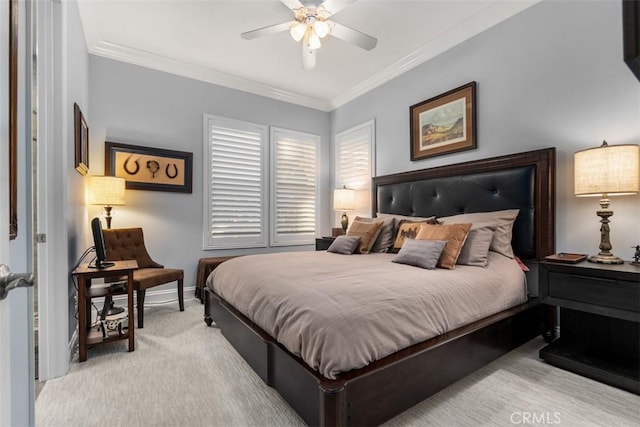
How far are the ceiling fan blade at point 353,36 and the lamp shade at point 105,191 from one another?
8.38ft

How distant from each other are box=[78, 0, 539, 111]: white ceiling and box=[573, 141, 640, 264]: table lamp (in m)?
1.56

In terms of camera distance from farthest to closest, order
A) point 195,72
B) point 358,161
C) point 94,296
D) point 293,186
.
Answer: point 293,186 → point 358,161 → point 195,72 → point 94,296

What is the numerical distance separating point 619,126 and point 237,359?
322cm

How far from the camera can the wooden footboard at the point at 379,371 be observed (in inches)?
49.6

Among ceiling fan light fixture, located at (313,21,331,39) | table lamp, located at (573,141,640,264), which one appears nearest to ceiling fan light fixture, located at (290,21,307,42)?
ceiling fan light fixture, located at (313,21,331,39)

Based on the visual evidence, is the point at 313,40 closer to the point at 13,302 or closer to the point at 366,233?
the point at 366,233

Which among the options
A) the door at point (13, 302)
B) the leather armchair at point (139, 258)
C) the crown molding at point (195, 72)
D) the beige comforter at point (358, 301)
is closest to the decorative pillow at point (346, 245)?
the beige comforter at point (358, 301)

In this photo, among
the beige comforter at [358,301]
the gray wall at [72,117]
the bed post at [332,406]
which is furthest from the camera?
the gray wall at [72,117]

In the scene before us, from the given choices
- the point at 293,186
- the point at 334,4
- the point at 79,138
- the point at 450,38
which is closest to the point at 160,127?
the point at 79,138

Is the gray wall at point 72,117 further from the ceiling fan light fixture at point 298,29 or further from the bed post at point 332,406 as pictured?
the bed post at point 332,406

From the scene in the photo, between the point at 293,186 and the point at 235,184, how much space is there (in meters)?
0.94

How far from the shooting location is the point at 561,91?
7.98ft

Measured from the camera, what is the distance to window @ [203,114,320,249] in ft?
13.2

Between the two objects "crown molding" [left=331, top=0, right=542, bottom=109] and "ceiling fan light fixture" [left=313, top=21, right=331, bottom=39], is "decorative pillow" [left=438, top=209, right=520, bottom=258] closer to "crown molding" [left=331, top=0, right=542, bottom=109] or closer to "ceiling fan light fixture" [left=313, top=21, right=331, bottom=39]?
"crown molding" [left=331, top=0, right=542, bottom=109]
